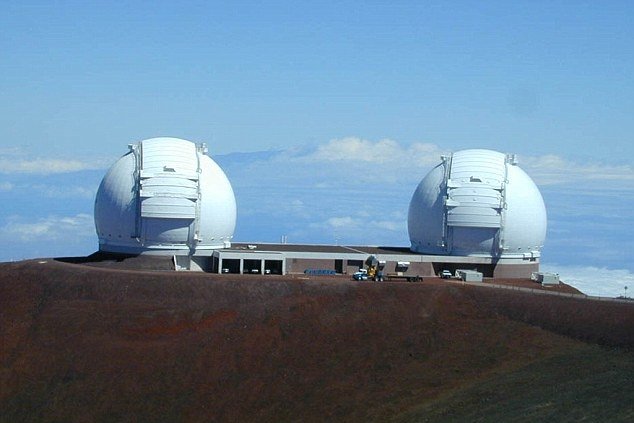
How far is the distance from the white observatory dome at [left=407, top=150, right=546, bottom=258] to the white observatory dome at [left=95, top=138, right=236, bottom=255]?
14822mm

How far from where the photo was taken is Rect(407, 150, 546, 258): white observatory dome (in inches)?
2552

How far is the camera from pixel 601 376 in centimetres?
4244

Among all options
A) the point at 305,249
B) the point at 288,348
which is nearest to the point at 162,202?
the point at 305,249

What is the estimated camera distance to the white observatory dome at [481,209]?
213 feet

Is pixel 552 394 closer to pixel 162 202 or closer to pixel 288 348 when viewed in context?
pixel 288 348

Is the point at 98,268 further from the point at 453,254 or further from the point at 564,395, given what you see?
the point at 564,395

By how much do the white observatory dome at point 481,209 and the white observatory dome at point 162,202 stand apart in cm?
1482

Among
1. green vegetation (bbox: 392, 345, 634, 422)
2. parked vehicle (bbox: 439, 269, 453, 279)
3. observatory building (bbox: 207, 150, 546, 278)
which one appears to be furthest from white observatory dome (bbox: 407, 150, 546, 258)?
green vegetation (bbox: 392, 345, 634, 422)

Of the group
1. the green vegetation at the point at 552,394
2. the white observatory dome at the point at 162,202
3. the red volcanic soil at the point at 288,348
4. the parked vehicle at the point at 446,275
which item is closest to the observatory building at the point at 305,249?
the white observatory dome at the point at 162,202

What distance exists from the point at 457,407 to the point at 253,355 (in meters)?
12.7

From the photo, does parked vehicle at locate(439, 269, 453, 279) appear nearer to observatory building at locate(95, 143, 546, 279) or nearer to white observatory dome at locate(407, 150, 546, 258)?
observatory building at locate(95, 143, 546, 279)

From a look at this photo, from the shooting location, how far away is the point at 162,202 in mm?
61438

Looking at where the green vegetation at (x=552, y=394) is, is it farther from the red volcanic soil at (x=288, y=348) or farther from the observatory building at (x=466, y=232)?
the observatory building at (x=466, y=232)

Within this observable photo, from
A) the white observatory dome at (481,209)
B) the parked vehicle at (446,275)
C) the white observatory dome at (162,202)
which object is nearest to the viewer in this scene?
the white observatory dome at (162,202)
